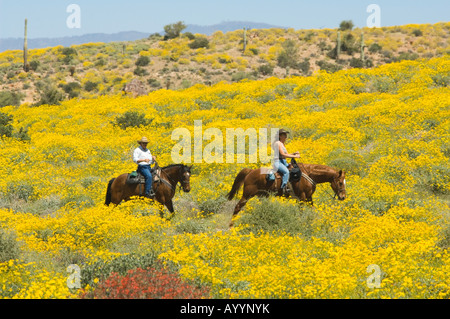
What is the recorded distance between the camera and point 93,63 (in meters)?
56.0

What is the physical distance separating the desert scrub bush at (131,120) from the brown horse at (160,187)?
12.7 metres

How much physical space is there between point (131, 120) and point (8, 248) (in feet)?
54.5

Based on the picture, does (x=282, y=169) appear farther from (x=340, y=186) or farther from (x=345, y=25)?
(x=345, y=25)

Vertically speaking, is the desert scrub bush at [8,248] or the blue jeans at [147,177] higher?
the blue jeans at [147,177]

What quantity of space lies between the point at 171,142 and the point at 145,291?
13.2 metres

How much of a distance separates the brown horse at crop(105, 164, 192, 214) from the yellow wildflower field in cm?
51

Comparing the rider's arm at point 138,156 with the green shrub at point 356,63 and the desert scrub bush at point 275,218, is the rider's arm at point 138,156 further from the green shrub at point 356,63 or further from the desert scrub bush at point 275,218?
the green shrub at point 356,63

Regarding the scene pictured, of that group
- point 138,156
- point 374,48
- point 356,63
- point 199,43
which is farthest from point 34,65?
point 138,156

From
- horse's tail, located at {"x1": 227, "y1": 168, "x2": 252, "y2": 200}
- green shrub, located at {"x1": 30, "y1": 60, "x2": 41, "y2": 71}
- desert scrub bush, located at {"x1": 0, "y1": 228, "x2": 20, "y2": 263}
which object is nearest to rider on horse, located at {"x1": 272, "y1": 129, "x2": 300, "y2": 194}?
horse's tail, located at {"x1": 227, "y1": 168, "x2": 252, "y2": 200}

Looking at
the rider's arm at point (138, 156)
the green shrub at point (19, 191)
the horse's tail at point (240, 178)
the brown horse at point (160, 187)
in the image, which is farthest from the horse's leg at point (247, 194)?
the green shrub at point (19, 191)

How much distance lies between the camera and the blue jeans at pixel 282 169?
1130cm

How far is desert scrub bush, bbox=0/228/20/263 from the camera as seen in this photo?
845 centimetres

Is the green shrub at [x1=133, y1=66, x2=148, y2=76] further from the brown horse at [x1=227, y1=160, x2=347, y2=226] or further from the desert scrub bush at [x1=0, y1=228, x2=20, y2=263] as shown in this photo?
the desert scrub bush at [x1=0, y1=228, x2=20, y2=263]

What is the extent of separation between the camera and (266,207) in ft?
35.0
